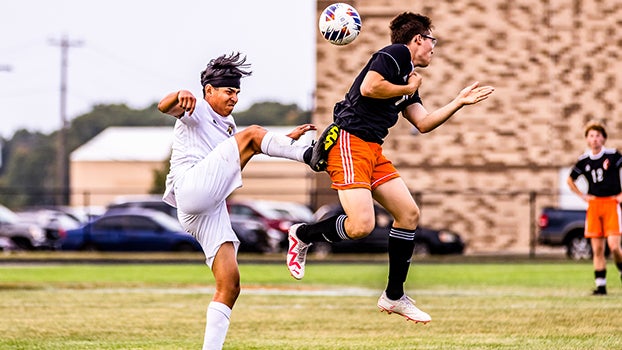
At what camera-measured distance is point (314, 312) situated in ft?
46.4

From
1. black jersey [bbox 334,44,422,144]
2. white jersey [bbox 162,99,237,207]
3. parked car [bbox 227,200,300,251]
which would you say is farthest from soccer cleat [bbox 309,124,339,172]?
parked car [bbox 227,200,300,251]

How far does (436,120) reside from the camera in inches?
389

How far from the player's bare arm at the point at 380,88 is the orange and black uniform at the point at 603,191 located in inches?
295

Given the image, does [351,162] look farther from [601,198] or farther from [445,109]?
[601,198]

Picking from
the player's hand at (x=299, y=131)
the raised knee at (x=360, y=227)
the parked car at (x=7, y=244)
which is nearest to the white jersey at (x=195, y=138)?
the player's hand at (x=299, y=131)

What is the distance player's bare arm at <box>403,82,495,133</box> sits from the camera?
31.0 feet

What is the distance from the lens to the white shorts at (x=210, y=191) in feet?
27.8

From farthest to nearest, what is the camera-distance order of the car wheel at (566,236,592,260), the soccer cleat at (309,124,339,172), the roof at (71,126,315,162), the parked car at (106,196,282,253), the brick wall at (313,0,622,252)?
the roof at (71,126,315,162) → the brick wall at (313,0,622,252) → the parked car at (106,196,282,253) → the car wheel at (566,236,592,260) → the soccer cleat at (309,124,339,172)

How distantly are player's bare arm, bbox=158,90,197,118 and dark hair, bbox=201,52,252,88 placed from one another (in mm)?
451

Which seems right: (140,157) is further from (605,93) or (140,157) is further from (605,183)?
(605,183)

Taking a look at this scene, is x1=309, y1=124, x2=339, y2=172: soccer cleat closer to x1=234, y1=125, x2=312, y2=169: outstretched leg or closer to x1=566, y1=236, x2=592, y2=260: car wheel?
x1=234, y1=125, x2=312, y2=169: outstretched leg

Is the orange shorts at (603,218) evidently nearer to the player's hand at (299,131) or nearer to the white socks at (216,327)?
the player's hand at (299,131)

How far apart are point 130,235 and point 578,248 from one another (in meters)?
12.7

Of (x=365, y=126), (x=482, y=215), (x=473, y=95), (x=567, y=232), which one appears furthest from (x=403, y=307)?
(x=482, y=215)
